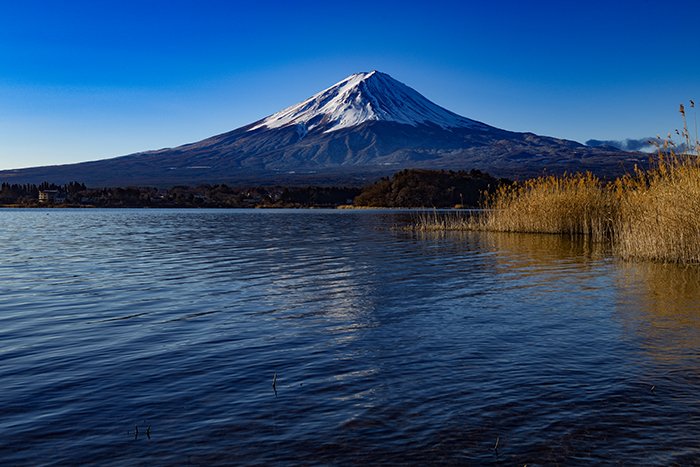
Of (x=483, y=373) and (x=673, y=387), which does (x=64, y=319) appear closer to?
(x=483, y=373)

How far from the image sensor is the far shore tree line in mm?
102562

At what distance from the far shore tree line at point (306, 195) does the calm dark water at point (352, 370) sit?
8480cm

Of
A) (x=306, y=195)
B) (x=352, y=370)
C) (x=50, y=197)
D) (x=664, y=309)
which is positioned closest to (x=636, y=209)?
(x=664, y=309)

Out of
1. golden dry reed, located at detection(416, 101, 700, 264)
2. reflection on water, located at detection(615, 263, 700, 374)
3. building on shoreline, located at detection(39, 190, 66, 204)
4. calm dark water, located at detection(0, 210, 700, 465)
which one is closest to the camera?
calm dark water, located at detection(0, 210, 700, 465)

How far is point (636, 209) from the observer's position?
21688 mm

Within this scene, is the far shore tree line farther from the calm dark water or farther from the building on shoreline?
the calm dark water

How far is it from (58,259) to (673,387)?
19652 mm

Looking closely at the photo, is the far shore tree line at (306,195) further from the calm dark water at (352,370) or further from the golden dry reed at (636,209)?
the calm dark water at (352,370)

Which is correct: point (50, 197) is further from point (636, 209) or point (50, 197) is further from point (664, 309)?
point (664, 309)

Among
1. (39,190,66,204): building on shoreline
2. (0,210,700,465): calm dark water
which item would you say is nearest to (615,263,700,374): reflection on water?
(0,210,700,465): calm dark water

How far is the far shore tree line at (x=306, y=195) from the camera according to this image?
10256 centimetres

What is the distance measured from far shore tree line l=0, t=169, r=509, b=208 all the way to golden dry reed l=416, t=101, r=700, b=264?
6565cm

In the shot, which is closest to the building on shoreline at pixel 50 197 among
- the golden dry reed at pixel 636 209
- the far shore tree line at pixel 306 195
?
the far shore tree line at pixel 306 195

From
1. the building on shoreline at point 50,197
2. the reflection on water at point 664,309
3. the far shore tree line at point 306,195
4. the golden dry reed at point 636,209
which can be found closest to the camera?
the reflection on water at point 664,309
